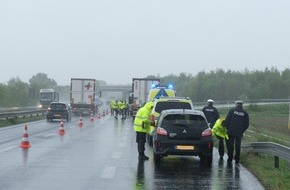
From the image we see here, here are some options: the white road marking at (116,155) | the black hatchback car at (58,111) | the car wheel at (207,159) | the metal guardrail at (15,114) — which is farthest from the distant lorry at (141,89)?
the car wheel at (207,159)

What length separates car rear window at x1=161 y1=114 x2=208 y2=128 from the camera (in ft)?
49.3

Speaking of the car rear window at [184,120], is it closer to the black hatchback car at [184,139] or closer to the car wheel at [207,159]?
the black hatchback car at [184,139]

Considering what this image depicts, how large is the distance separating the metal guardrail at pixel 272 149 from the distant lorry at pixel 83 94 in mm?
42591

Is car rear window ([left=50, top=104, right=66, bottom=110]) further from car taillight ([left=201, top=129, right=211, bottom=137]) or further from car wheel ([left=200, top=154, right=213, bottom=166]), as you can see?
car taillight ([left=201, top=129, right=211, bottom=137])

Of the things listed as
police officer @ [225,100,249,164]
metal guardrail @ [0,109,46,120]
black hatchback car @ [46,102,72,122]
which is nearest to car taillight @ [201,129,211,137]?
police officer @ [225,100,249,164]

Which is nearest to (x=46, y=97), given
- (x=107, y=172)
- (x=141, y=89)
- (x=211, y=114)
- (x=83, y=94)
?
(x=83, y=94)

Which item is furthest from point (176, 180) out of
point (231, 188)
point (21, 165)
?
point (21, 165)

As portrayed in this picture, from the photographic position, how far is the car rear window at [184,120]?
49.3 ft

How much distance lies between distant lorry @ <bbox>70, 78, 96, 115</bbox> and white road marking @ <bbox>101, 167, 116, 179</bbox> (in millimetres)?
45504

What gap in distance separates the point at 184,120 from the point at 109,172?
9.61ft

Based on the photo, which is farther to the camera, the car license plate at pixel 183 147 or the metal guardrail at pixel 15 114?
the metal guardrail at pixel 15 114

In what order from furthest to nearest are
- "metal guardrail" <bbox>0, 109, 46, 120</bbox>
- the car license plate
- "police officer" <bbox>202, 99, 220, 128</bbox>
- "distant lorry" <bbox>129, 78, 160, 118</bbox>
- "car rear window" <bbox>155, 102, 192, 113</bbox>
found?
"distant lorry" <bbox>129, 78, 160, 118</bbox> < "metal guardrail" <bbox>0, 109, 46, 120</bbox> < "car rear window" <bbox>155, 102, 192, 113</bbox> < "police officer" <bbox>202, 99, 220, 128</bbox> < the car license plate

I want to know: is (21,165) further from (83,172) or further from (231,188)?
(231,188)

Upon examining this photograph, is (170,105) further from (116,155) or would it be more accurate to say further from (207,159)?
(207,159)
